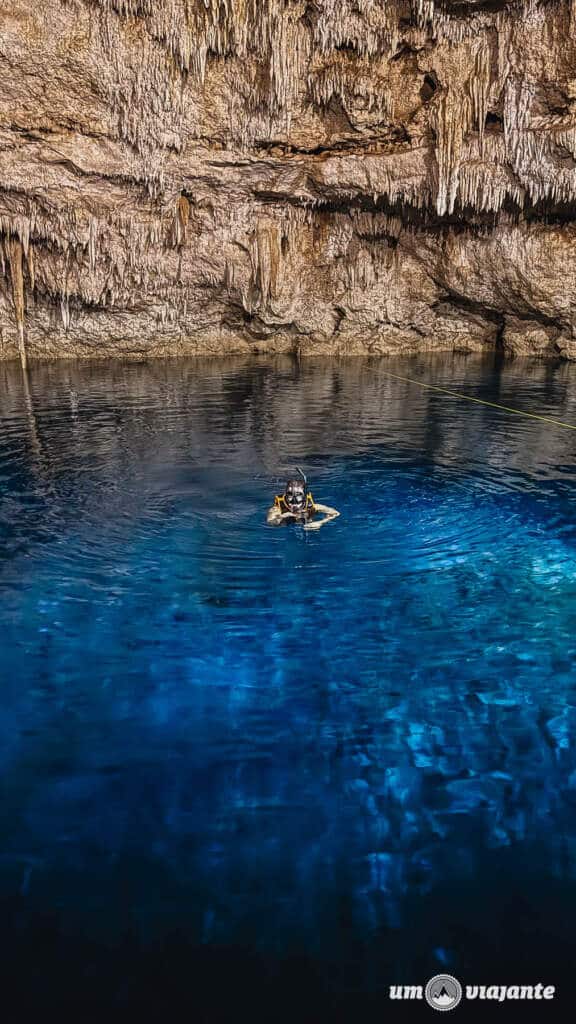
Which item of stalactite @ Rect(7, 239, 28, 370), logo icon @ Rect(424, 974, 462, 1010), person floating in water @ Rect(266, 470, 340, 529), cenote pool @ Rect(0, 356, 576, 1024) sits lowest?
logo icon @ Rect(424, 974, 462, 1010)

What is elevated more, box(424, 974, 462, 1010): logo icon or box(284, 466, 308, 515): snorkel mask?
box(284, 466, 308, 515): snorkel mask

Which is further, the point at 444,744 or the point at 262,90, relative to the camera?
the point at 262,90

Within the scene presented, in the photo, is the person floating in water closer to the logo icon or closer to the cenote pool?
the cenote pool

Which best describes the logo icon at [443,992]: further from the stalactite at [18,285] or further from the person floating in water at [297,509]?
the stalactite at [18,285]

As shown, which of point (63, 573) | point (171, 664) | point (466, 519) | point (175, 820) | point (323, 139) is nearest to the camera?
point (175, 820)

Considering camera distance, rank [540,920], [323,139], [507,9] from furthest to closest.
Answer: [323,139], [507,9], [540,920]

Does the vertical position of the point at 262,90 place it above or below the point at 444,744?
above

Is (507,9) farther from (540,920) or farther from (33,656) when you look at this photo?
(540,920)

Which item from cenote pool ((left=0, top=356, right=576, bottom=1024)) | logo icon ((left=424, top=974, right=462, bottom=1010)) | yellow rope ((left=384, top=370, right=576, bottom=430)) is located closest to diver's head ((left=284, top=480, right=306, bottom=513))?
cenote pool ((left=0, top=356, right=576, bottom=1024))

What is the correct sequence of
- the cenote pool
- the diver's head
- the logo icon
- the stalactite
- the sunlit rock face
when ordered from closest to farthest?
the logo icon → the cenote pool → the diver's head → the sunlit rock face → the stalactite

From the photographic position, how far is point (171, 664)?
7246 mm

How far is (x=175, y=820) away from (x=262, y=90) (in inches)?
978

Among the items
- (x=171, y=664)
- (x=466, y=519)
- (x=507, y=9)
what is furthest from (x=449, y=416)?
(x=171, y=664)

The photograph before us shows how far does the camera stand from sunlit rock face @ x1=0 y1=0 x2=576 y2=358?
21.5 m
